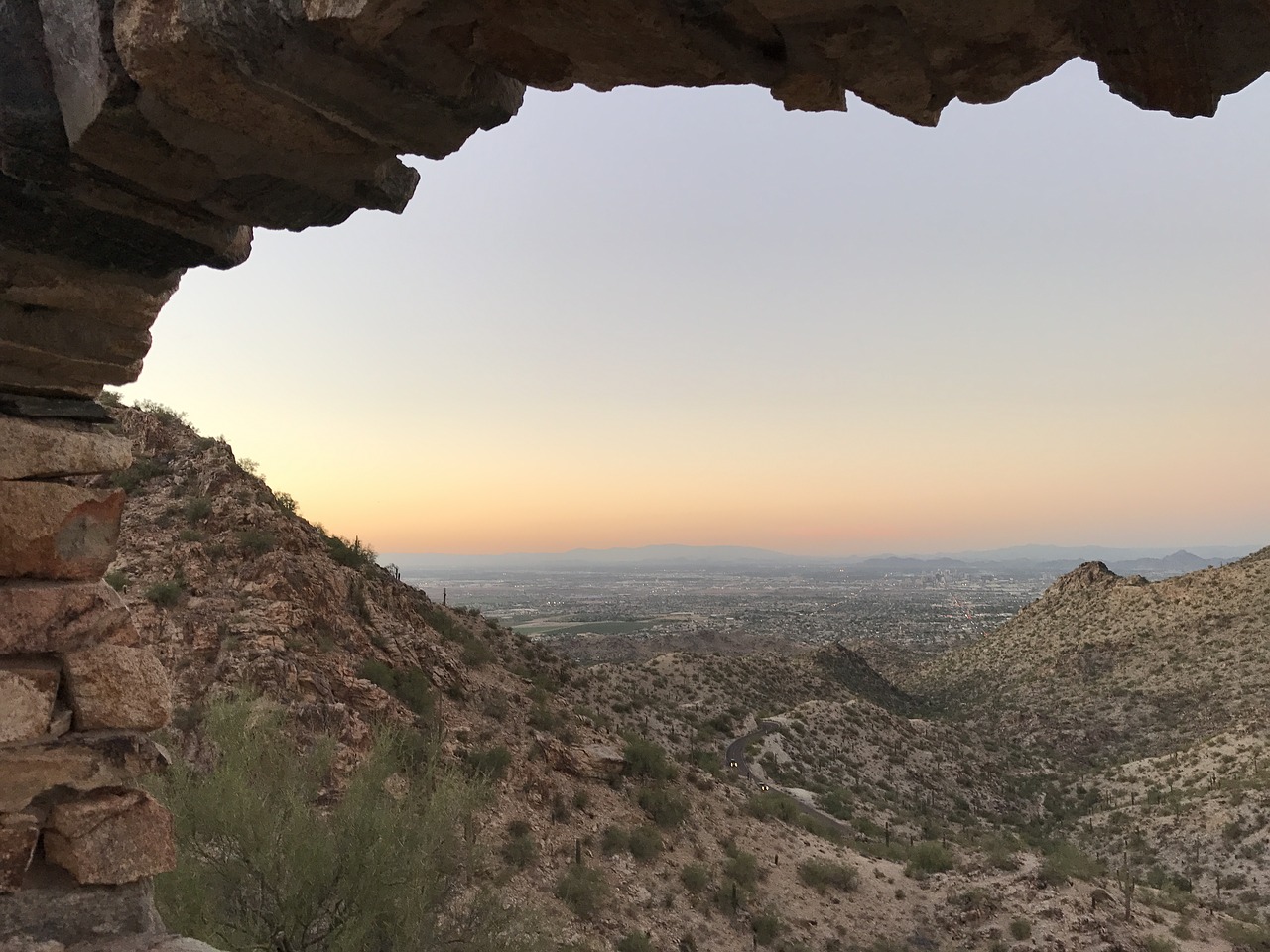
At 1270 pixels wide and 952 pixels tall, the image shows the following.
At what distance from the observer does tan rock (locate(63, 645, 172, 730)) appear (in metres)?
5.20

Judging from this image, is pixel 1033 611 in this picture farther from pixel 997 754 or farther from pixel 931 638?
pixel 931 638

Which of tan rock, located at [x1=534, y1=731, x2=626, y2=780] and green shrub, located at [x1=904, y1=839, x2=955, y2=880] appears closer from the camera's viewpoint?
tan rock, located at [x1=534, y1=731, x2=626, y2=780]

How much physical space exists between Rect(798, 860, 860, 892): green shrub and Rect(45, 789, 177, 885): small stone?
16.9m

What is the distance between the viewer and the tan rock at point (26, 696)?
4.77 meters

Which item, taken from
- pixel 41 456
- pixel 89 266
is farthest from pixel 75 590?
pixel 89 266

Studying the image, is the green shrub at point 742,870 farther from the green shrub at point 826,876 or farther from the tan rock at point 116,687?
the tan rock at point 116,687

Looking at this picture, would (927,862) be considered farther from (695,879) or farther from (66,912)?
(66,912)

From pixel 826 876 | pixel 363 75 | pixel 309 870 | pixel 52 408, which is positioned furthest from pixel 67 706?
pixel 826 876

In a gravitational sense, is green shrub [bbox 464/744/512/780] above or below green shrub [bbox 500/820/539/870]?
above

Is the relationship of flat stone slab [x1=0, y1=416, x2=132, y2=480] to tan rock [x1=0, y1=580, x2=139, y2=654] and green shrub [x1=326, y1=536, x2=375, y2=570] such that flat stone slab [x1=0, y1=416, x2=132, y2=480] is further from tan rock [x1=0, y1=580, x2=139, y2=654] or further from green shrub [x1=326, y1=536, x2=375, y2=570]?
green shrub [x1=326, y1=536, x2=375, y2=570]

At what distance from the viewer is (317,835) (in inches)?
358

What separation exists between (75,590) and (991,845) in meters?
25.5

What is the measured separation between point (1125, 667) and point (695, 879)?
157 ft

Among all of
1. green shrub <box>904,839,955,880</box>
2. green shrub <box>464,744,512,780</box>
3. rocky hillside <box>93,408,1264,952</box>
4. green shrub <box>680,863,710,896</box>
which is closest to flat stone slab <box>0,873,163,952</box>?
rocky hillside <box>93,408,1264,952</box>
